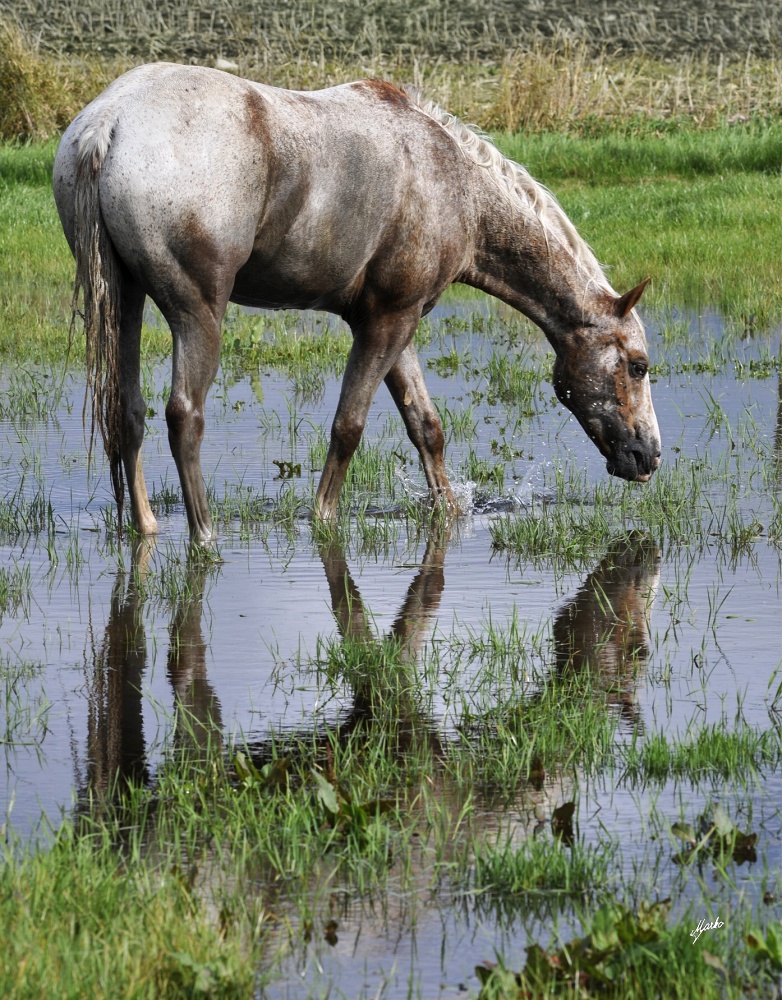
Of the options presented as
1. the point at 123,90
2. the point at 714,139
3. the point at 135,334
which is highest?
the point at 714,139

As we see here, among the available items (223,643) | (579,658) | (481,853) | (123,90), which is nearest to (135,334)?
(123,90)

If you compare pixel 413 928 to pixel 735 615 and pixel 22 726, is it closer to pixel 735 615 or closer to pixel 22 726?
pixel 22 726

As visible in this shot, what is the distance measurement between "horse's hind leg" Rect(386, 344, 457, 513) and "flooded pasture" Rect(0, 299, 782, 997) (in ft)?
0.49

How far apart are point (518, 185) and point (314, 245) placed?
1.42 m

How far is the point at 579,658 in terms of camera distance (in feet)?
16.2

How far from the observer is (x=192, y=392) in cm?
651

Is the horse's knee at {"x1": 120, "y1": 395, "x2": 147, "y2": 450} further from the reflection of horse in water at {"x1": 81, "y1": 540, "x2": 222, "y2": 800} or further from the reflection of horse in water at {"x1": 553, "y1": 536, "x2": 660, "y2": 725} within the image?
the reflection of horse in water at {"x1": 553, "y1": 536, "x2": 660, "y2": 725}

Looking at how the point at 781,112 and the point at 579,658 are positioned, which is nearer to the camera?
the point at 579,658

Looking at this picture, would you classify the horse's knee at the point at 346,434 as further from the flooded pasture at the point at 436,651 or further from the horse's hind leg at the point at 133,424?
the horse's hind leg at the point at 133,424

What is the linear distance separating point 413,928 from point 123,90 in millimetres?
4016
